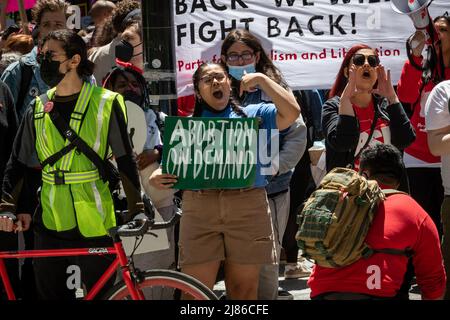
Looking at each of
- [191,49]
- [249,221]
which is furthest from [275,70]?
[249,221]

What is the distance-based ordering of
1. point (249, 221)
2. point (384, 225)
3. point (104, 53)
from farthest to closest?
1. point (104, 53)
2. point (249, 221)
3. point (384, 225)

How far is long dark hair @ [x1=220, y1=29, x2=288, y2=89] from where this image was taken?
6.58m

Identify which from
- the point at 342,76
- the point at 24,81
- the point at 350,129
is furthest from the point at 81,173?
the point at 24,81

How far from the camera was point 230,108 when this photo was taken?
6.02 metres

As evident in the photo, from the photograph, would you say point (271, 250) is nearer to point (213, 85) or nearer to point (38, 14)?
point (213, 85)

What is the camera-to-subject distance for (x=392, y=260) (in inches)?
200

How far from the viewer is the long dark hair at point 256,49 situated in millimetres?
6578

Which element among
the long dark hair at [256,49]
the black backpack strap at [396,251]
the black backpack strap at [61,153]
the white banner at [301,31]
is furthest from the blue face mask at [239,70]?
the black backpack strap at [396,251]

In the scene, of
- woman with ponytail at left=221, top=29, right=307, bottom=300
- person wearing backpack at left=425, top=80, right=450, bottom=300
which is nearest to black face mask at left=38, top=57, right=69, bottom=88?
woman with ponytail at left=221, top=29, right=307, bottom=300

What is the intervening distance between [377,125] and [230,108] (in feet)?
3.09

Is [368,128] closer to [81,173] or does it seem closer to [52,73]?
[81,173]

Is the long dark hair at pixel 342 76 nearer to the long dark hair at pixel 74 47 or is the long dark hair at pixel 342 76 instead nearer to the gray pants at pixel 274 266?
the gray pants at pixel 274 266

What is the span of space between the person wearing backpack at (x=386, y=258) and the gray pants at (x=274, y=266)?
98 cm

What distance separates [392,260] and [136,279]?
4.04 ft
